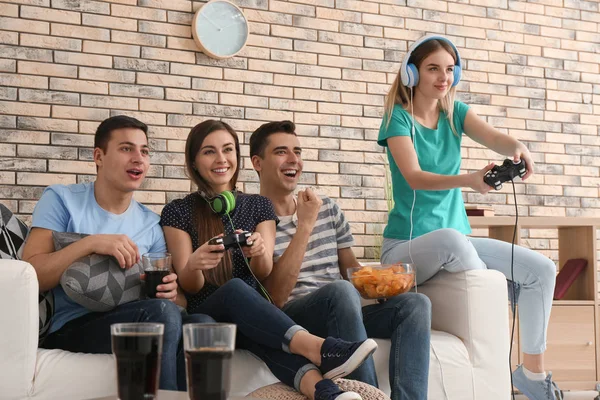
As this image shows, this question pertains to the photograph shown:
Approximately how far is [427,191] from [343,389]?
0.99m

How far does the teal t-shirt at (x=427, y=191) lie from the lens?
288 cm

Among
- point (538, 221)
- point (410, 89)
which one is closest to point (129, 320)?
point (410, 89)

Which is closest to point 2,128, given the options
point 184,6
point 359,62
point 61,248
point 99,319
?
point 184,6

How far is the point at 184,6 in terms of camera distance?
13.3 ft

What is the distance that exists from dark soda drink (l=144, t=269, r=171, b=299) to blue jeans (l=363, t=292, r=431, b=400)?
29.6 inches

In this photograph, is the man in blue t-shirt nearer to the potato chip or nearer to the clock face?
the potato chip

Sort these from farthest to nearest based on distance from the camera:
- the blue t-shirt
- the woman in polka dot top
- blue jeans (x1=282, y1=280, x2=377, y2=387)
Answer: the blue t-shirt
blue jeans (x1=282, y1=280, x2=377, y2=387)
the woman in polka dot top

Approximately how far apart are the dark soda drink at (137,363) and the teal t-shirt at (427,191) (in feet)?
5.90

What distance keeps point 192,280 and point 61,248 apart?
435 millimetres

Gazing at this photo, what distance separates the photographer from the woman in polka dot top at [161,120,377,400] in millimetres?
2170

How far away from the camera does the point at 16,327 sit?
7.29ft

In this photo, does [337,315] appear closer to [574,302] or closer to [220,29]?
[574,302]

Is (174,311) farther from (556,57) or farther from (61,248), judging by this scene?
(556,57)

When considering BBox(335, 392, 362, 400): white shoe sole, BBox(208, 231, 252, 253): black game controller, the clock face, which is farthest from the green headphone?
the clock face
